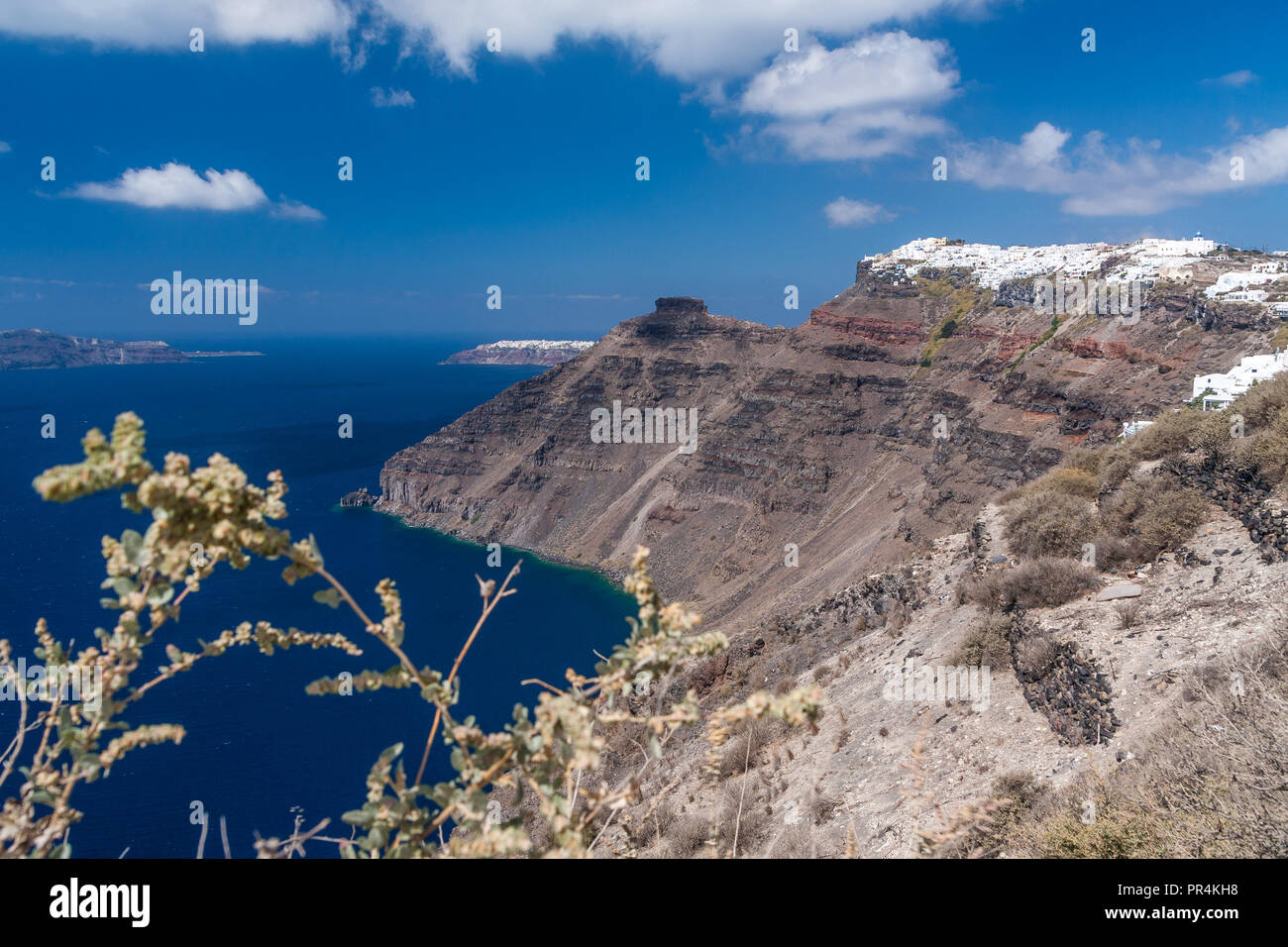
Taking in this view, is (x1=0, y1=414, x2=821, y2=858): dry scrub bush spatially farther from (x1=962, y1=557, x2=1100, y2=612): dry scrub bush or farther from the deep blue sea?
(x1=962, y1=557, x2=1100, y2=612): dry scrub bush

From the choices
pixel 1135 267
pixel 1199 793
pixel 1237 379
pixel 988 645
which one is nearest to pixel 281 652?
pixel 988 645

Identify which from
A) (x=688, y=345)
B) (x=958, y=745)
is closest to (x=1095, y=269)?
(x=688, y=345)

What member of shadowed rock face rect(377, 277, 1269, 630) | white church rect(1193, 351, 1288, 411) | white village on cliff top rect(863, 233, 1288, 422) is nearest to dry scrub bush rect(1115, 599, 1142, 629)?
white village on cliff top rect(863, 233, 1288, 422)

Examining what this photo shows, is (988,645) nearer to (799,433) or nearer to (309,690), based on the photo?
(309,690)

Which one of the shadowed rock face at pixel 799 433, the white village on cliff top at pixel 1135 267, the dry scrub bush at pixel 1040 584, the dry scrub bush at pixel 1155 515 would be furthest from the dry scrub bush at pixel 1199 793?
the shadowed rock face at pixel 799 433

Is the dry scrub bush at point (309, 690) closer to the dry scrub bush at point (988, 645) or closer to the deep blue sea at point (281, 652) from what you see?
the deep blue sea at point (281, 652)
